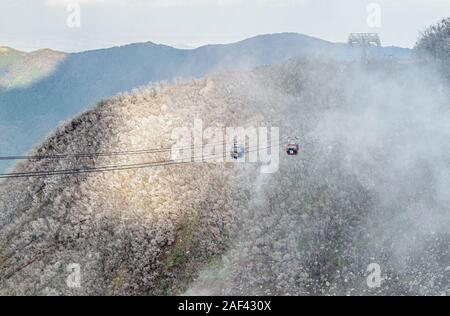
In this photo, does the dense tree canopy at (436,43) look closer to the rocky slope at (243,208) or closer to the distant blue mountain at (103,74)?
the rocky slope at (243,208)

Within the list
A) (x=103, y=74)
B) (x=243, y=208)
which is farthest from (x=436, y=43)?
(x=103, y=74)

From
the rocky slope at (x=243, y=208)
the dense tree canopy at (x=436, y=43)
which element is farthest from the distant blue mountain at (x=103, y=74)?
the rocky slope at (x=243, y=208)

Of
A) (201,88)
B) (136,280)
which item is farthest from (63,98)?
(136,280)

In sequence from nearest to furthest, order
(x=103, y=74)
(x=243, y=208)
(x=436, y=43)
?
(x=243, y=208)
(x=436, y=43)
(x=103, y=74)

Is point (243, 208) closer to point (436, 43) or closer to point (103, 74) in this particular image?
point (436, 43)

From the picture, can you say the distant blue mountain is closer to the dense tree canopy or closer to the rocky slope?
the dense tree canopy

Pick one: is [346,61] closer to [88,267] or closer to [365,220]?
[365,220]

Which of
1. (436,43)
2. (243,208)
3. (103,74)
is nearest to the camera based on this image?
(243,208)
